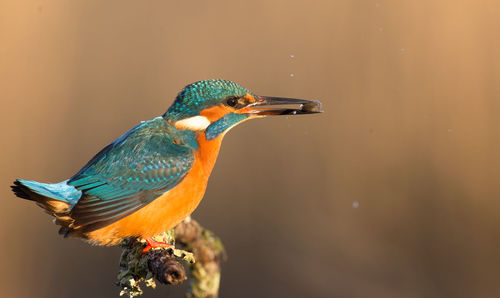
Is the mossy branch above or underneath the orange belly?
underneath

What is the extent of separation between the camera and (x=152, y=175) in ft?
7.70

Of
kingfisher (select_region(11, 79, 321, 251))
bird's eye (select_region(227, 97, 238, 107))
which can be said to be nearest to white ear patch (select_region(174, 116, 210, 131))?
kingfisher (select_region(11, 79, 321, 251))

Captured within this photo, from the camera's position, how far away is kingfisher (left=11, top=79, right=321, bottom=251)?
2.23m

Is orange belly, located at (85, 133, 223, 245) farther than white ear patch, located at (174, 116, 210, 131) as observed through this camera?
No

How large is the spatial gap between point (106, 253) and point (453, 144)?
309cm

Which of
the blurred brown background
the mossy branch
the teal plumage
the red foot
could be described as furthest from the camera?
the blurred brown background

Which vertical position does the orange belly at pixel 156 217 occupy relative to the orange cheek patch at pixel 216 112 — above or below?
below

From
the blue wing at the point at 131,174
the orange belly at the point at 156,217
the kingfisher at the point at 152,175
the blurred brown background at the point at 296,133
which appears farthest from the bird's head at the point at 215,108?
the blurred brown background at the point at 296,133

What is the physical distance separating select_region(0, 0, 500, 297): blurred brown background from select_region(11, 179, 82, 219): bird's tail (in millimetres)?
2381

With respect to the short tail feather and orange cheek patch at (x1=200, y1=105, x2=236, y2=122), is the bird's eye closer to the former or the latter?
orange cheek patch at (x1=200, y1=105, x2=236, y2=122)

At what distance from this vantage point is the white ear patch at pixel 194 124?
98.3 inches

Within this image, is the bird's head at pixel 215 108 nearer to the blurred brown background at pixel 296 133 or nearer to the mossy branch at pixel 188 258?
the mossy branch at pixel 188 258

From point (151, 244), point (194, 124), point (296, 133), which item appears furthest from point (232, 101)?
point (296, 133)

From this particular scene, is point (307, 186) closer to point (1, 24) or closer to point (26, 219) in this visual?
point (26, 219)
